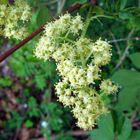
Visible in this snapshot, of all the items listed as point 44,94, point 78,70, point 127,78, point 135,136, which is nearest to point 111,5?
point 78,70

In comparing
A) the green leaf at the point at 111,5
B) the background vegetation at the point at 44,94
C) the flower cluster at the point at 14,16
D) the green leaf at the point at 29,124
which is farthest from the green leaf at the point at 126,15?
the green leaf at the point at 29,124

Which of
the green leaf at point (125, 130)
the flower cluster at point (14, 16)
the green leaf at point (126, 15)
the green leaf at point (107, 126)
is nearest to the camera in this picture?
the green leaf at point (126, 15)

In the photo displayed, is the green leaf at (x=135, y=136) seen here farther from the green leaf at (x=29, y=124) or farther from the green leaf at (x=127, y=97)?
the green leaf at (x=29, y=124)

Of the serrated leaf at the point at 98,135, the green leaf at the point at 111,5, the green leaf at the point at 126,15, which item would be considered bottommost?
the serrated leaf at the point at 98,135

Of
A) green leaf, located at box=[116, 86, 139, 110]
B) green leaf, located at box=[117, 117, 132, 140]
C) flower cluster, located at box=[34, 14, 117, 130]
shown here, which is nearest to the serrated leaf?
green leaf, located at box=[117, 117, 132, 140]

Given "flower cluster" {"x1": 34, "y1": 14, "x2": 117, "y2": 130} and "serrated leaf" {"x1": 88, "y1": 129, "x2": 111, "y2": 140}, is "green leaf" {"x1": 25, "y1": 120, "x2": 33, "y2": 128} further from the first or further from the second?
"flower cluster" {"x1": 34, "y1": 14, "x2": 117, "y2": 130}

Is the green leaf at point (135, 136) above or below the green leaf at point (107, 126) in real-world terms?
below

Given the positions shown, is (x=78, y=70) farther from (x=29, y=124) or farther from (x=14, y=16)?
(x=29, y=124)
